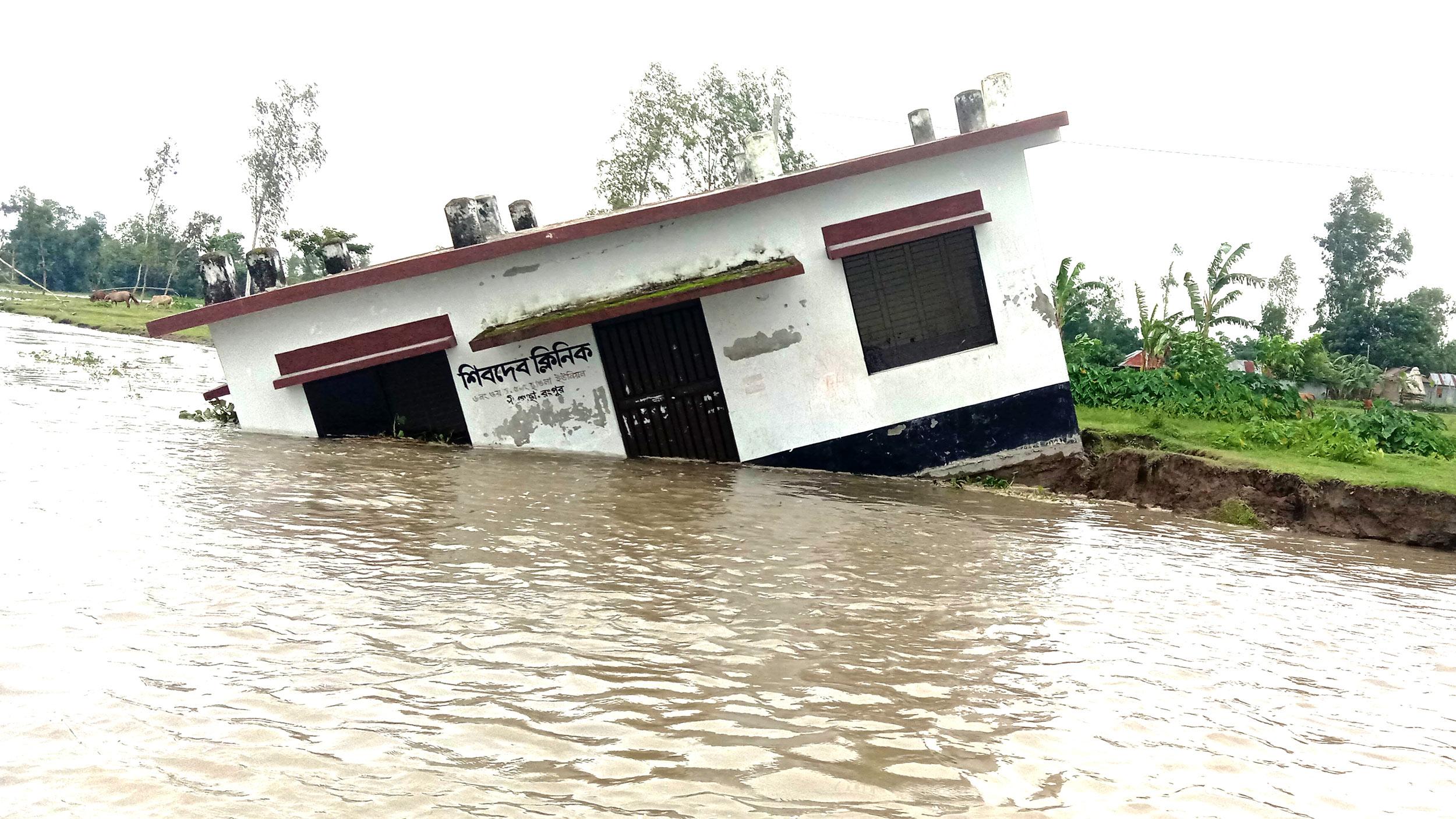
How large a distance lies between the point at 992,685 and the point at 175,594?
408 centimetres

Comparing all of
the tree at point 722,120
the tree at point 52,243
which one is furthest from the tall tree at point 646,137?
the tree at point 52,243

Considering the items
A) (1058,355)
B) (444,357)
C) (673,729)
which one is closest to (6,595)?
(673,729)

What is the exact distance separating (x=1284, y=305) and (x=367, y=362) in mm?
44864

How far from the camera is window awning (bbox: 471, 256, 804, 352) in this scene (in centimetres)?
1134

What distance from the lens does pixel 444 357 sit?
12.2 metres

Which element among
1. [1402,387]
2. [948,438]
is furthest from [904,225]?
[1402,387]

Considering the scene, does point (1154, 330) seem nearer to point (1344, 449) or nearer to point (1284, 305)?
point (1344, 449)

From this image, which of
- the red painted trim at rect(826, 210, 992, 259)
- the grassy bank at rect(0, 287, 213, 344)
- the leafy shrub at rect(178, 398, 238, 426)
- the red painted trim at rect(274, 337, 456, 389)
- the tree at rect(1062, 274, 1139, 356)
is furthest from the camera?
the tree at rect(1062, 274, 1139, 356)

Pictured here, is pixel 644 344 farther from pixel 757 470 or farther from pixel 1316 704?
pixel 1316 704

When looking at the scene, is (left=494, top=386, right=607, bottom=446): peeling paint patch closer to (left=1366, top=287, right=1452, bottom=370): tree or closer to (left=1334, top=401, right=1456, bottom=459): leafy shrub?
(left=1334, top=401, right=1456, bottom=459): leafy shrub

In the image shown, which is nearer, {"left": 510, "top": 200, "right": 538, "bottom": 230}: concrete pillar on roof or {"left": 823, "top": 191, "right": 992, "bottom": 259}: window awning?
{"left": 823, "top": 191, "right": 992, "bottom": 259}: window awning

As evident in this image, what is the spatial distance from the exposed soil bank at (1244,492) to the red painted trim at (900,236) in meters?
2.94

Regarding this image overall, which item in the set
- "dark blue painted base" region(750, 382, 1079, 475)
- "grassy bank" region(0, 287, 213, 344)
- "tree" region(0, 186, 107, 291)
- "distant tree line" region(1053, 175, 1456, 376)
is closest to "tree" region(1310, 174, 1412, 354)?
"distant tree line" region(1053, 175, 1456, 376)

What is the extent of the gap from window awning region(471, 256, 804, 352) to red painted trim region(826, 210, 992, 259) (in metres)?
0.53
